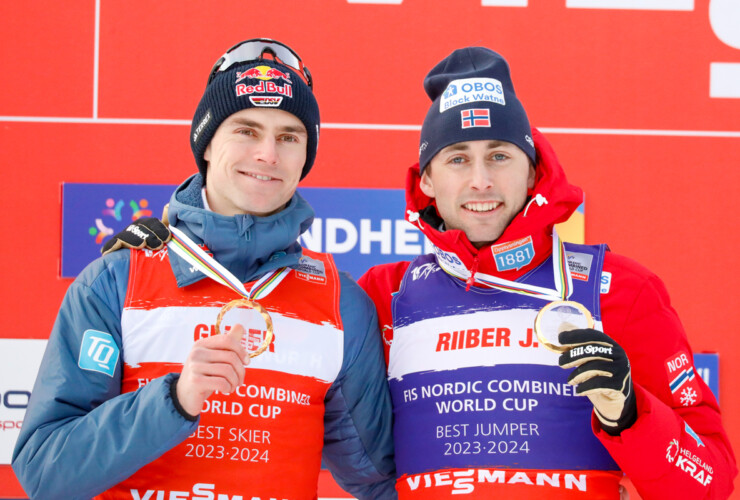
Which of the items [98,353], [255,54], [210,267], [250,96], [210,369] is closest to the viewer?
[210,369]

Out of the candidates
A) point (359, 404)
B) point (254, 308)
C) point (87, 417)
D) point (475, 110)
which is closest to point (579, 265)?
point (475, 110)

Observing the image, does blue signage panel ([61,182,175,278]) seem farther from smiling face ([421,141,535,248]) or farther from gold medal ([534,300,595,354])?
gold medal ([534,300,595,354])

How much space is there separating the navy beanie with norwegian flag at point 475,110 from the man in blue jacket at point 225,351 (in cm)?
33

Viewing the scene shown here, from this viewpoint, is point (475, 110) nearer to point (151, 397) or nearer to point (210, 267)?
point (210, 267)

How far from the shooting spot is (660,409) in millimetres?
1639

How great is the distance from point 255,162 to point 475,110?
59 centimetres

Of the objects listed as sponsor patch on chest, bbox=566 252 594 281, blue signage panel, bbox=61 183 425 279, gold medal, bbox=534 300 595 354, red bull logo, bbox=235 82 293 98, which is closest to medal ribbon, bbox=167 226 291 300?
red bull logo, bbox=235 82 293 98

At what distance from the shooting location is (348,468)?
6.68 ft

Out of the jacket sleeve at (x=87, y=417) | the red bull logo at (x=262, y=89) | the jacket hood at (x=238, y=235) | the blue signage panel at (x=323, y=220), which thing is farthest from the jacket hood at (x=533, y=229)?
the blue signage panel at (x=323, y=220)

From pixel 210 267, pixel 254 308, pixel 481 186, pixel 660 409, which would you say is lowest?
pixel 660 409

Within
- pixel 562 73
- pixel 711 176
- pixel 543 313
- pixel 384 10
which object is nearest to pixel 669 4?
pixel 562 73

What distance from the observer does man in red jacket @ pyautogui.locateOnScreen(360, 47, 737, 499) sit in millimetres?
1730

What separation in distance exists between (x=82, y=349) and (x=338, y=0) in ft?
7.02

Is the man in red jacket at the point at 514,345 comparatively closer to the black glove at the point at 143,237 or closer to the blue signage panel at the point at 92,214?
the black glove at the point at 143,237
